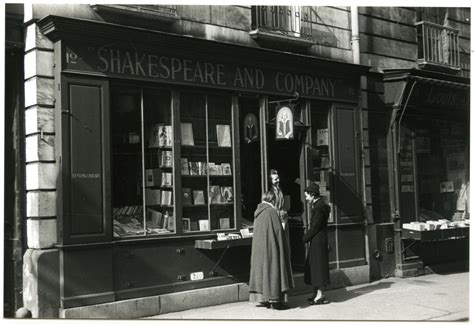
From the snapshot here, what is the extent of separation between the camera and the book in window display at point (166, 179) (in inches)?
354

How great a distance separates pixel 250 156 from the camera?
10.0 meters

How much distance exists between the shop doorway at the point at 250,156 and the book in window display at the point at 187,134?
3.23 feet

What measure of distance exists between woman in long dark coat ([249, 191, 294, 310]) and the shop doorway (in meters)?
1.42

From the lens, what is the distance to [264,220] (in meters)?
8.51

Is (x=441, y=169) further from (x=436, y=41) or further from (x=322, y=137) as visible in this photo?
(x=322, y=137)

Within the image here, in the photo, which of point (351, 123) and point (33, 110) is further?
point (351, 123)

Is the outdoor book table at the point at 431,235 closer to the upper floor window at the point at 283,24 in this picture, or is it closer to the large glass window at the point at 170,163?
the large glass window at the point at 170,163

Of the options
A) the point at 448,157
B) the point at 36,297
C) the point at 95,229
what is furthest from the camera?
the point at 448,157

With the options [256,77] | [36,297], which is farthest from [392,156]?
[36,297]

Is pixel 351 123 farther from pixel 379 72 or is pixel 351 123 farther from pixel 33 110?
pixel 33 110

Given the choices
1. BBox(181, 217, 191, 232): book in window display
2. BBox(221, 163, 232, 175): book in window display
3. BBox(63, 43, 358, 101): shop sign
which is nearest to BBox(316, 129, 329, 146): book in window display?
BBox(63, 43, 358, 101): shop sign

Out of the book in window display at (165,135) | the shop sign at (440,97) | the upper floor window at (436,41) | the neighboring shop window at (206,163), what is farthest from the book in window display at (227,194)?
the upper floor window at (436,41)

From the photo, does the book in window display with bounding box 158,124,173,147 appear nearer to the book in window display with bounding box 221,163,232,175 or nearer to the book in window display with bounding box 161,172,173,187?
the book in window display with bounding box 161,172,173,187

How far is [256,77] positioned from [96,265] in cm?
409
